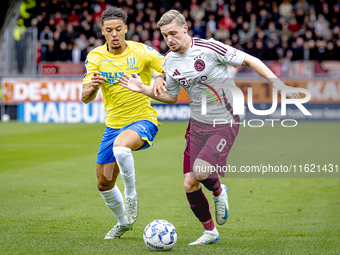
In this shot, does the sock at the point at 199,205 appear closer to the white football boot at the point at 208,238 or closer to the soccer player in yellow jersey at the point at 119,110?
the white football boot at the point at 208,238

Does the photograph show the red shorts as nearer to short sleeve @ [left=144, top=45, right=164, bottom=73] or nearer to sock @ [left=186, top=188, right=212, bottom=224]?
sock @ [left=186, top=188, right=212, bottom=224]

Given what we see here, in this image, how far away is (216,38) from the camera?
19.3 meters

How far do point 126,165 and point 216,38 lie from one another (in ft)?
50.3

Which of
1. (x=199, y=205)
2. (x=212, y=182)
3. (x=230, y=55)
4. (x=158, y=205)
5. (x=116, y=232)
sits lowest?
(x=158, y=205)

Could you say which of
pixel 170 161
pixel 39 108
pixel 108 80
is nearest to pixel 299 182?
pixel 170 161

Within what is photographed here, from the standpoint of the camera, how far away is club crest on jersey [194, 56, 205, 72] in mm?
4453

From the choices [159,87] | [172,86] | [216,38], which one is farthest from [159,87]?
[216,38]

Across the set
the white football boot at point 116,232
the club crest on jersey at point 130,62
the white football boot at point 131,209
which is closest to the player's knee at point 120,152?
the white football boot at point 131,209

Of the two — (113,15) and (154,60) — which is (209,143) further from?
(113,15)

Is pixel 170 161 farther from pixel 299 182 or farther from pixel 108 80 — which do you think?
pixel 108 80

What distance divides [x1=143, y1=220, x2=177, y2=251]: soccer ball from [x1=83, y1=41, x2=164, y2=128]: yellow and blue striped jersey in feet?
4.23

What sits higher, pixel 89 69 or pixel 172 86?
pixel 89 69

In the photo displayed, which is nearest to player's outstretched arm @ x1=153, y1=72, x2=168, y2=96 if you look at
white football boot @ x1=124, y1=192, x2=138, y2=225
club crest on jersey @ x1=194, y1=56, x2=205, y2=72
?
club crest on jersey @ x1=194, y1=56, x2=205, y2=72

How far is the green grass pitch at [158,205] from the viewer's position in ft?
14.0
